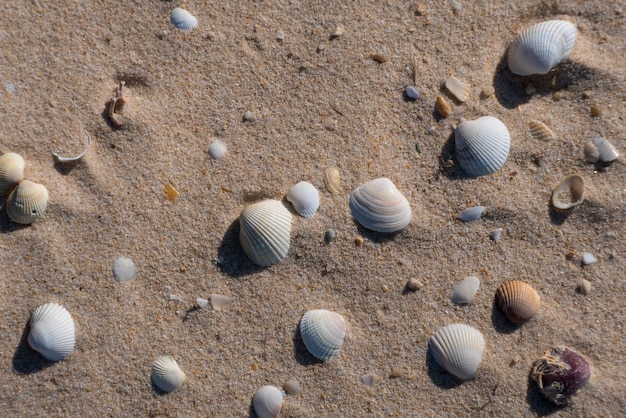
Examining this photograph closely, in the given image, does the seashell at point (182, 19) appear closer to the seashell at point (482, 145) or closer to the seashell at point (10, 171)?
the seashell at point (10, 171)

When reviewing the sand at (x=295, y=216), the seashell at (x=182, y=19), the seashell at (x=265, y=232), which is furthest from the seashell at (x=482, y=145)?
the seashell at (x=182, y=19)

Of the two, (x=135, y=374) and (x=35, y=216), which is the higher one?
(x=35, y=216)

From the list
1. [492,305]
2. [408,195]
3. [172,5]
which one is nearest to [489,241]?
[492,305]

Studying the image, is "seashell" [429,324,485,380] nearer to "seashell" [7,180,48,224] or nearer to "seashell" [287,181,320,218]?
"seashell" [287,181,320,218]

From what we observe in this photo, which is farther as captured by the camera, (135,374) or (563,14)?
(563,14)

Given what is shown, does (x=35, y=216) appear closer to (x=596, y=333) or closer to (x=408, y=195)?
(x=408, y=195)

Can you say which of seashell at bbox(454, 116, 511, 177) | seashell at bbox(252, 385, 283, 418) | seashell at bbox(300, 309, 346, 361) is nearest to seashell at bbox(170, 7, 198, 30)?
seashell at bbox(454, 116, 511, 177)

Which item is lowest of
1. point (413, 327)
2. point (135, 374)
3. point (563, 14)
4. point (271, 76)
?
point (135, 374)
